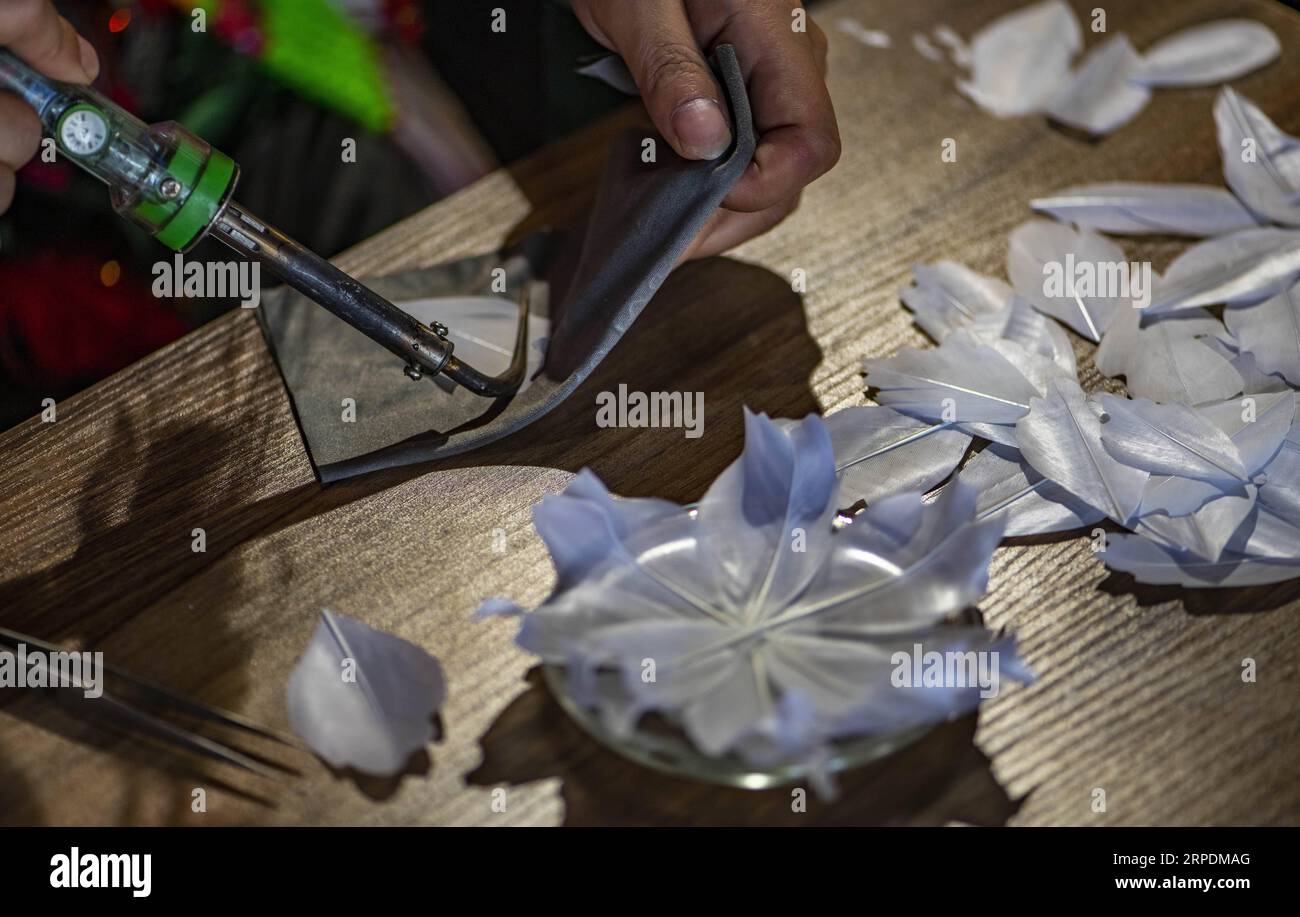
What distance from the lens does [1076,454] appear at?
25.4 inches

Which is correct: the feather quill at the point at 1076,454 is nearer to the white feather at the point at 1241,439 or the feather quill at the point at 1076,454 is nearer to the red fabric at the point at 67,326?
the white feather at the point at 1241,439

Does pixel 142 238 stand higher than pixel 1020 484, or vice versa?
pixel 142 238

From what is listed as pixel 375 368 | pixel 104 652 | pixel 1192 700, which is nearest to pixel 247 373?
pixel 375 368

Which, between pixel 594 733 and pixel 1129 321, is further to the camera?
pixel 1129 321

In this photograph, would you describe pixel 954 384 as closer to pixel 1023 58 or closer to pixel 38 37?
pixel 1023 58

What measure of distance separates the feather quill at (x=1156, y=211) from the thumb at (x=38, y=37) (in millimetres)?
581

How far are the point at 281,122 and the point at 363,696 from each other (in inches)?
33.6

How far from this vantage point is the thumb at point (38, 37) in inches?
22.7

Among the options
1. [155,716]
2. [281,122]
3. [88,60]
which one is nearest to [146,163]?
[88,60]

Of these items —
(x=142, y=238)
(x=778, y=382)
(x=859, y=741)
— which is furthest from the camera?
(x=142, y=238)

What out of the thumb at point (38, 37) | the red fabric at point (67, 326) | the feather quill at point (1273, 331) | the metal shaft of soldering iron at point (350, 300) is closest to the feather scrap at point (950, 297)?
the feather quill at point (1273, 331)

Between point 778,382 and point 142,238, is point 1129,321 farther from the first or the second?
point 142,238

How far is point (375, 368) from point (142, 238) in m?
0.52

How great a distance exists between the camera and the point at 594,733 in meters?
0.52
